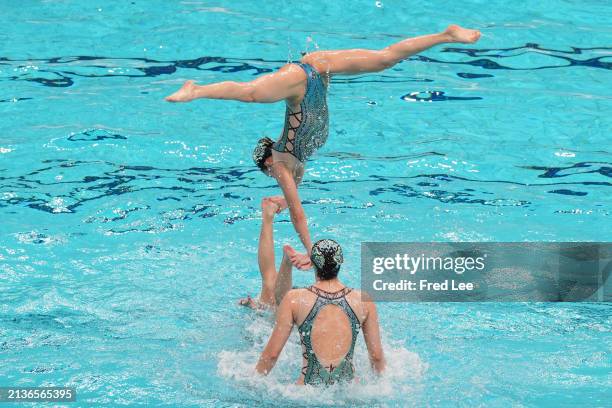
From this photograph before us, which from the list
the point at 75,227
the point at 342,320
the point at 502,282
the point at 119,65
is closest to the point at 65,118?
the point at 119,65

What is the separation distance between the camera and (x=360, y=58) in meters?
6.36

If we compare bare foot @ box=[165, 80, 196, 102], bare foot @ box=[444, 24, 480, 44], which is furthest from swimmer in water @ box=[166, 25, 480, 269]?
bare foot @ box=[165, 80, 196, 102]

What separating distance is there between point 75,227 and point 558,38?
638 cm

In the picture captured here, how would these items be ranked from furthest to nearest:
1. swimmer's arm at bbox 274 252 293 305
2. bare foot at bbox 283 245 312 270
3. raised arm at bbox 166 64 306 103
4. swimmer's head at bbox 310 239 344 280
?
swimmer's arm at bbox 274 252 293 305 → bare foot at bbox 283 245 312 270 → raised arm at bbox 166 64 306 103 → swimmer's head at bbox 310 239 344 280

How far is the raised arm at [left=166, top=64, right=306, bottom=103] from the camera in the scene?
17.3 ft

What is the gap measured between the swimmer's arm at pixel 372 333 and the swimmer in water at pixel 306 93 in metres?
1.14

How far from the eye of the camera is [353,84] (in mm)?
10875

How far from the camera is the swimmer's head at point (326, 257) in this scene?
A: 16.6 ft

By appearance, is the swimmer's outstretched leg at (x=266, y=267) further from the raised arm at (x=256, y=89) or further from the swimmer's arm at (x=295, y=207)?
the raised arm at (x=256, y=89)

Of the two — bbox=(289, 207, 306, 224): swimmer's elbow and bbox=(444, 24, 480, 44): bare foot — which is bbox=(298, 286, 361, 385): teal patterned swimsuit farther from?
bbox=(444, 24, 480, 44): bare foot

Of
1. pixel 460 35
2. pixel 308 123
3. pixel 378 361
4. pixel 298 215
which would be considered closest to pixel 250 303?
pixel 298 215

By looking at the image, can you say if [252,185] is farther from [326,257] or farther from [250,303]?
[326,257]

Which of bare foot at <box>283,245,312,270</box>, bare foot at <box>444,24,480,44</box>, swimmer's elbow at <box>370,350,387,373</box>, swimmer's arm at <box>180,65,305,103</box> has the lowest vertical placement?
swimmer's elbow at <box>370,350,387,373</box>

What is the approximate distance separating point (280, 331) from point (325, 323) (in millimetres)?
245
